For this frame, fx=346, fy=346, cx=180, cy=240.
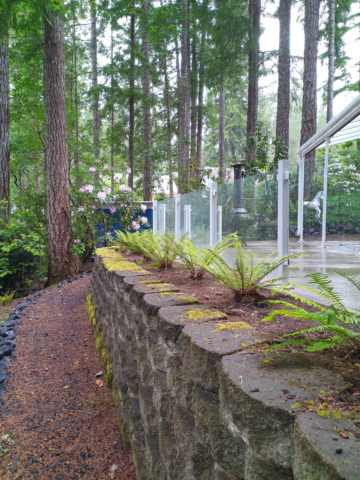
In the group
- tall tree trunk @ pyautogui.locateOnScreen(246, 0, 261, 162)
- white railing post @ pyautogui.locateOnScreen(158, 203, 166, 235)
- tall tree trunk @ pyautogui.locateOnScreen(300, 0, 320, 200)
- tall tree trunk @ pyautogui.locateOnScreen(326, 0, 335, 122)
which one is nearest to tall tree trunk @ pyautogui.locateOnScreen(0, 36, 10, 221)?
white railing post @ pyautogui.locateOnScreen(158, 203, 166, 235)

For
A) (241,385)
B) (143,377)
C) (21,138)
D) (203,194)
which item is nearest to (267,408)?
(241,385)

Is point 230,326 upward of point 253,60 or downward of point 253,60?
downward

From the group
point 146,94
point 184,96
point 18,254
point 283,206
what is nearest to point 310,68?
point 184,96

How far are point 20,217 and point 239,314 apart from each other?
8.66 metres

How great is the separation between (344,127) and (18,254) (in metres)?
7.24

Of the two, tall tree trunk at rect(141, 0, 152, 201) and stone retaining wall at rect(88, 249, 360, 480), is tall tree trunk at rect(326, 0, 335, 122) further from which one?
stone retaining wall at rect(88, 249, 360, 480)

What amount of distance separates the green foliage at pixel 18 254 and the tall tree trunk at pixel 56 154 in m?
0.50

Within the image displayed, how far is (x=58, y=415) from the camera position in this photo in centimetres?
328

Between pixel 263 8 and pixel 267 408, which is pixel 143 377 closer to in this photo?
pixel 267 408

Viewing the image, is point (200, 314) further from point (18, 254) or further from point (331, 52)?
point (331, 52)

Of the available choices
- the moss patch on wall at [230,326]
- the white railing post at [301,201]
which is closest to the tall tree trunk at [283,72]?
the white railing post at [301,201]

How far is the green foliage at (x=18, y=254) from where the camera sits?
7.61 m

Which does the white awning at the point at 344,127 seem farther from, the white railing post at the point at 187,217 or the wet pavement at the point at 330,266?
the white railing post at the point at 187,217

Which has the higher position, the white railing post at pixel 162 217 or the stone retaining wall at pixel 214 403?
the white railing post at pixel 162 217
